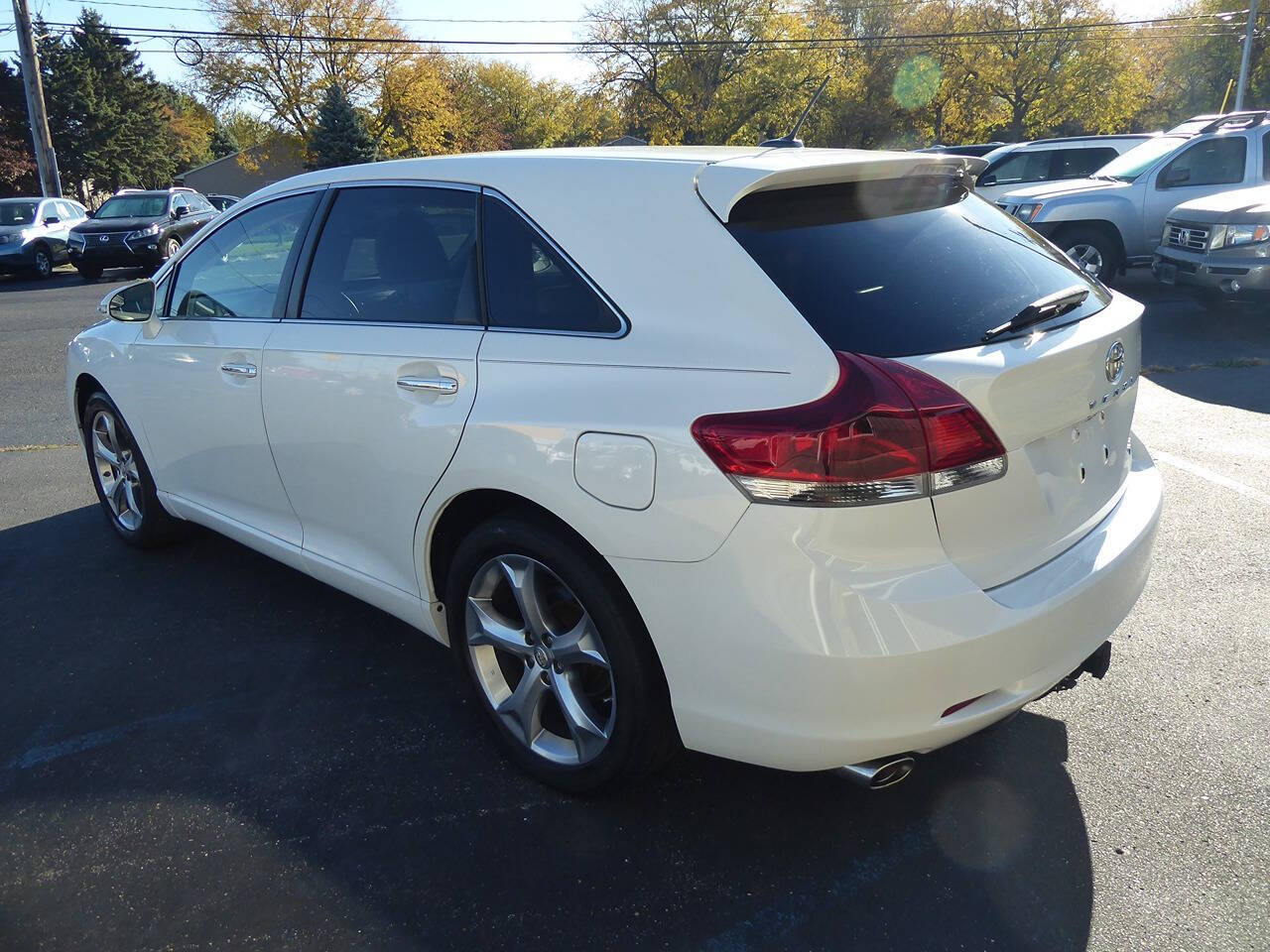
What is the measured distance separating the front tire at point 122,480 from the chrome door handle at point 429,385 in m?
2.13

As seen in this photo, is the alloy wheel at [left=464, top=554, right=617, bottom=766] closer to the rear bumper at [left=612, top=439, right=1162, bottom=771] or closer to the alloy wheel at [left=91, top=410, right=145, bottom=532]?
the rear bumper at [left=612, top=439, right=1162, bottom=771]

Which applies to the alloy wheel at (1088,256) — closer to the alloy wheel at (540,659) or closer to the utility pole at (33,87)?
the alloy wheel at (540,659)

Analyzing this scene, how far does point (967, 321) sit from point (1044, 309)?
265 millimetres

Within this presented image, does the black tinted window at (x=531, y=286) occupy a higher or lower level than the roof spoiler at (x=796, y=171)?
lower

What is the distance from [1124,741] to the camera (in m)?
2.86

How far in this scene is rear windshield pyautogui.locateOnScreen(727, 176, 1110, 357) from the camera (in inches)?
86.4

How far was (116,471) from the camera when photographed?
4703 mm

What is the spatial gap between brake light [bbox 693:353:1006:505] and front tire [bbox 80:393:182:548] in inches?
130

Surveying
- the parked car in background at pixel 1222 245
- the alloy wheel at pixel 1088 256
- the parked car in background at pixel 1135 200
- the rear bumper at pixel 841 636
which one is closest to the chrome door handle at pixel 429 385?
the rear bumper at pixel 841 636

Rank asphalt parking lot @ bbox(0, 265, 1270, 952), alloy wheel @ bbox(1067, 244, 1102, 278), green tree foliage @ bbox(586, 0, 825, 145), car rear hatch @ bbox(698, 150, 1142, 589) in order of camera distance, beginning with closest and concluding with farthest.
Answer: car rear hatch @ bbox(698, 150, 1142, 589)
asphalt parking lot @ bbox(0, 265, 1270, 952)
alloy wheel @ bbox(1067, 244, 1102, 278)
green tree foliage @ bbox(586, 0, 825, 145)

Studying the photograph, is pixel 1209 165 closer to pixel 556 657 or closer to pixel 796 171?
pixel 796 171

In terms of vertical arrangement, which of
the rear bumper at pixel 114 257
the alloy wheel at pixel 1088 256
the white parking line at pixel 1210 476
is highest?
the alloy wheel at pixel 1088 256

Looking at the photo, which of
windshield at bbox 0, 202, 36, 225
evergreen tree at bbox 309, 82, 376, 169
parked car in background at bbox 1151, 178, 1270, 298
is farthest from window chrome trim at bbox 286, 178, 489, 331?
evergreen tree at bbox 309, 82, 376, 169

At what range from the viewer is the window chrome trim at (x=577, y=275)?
94.0 inches
